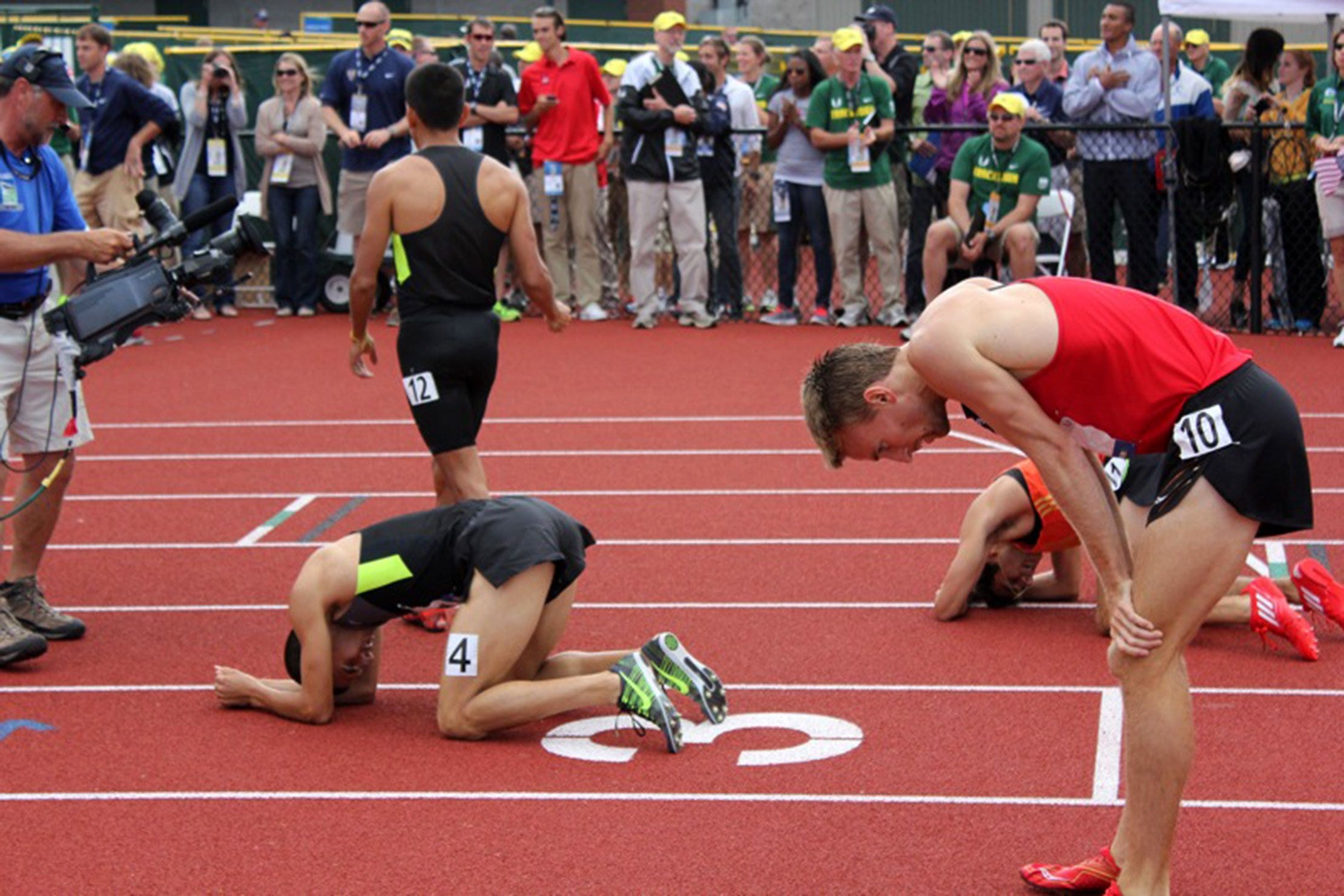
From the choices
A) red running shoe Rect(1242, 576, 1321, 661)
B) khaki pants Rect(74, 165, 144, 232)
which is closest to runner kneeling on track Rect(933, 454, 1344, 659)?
red running shoe Rect(1242, 576, 1321, 661)

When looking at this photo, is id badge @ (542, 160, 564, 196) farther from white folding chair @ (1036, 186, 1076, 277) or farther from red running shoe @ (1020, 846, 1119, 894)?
red running shoe @ (1020, 846, 1119, 894)

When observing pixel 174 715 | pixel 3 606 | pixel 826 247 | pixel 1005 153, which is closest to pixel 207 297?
pixel 826 247

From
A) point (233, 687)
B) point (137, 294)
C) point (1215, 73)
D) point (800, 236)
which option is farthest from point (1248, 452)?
point (1215, 73)

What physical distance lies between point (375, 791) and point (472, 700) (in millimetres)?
530

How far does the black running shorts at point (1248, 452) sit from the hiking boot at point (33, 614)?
4563mm

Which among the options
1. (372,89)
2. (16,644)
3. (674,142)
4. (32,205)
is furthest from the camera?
(372,89)

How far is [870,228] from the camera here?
1492cm

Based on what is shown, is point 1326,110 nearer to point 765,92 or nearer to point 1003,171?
point 1003,171

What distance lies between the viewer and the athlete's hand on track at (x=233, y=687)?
6.15m

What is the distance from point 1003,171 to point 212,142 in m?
7.26

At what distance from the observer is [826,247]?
50.3 feet

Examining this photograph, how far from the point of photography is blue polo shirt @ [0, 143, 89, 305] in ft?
22.1

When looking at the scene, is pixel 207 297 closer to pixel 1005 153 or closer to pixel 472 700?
pixel 1005 153

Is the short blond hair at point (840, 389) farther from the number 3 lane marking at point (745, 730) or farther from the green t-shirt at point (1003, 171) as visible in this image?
the green t-shirt at point (1003, 171)
